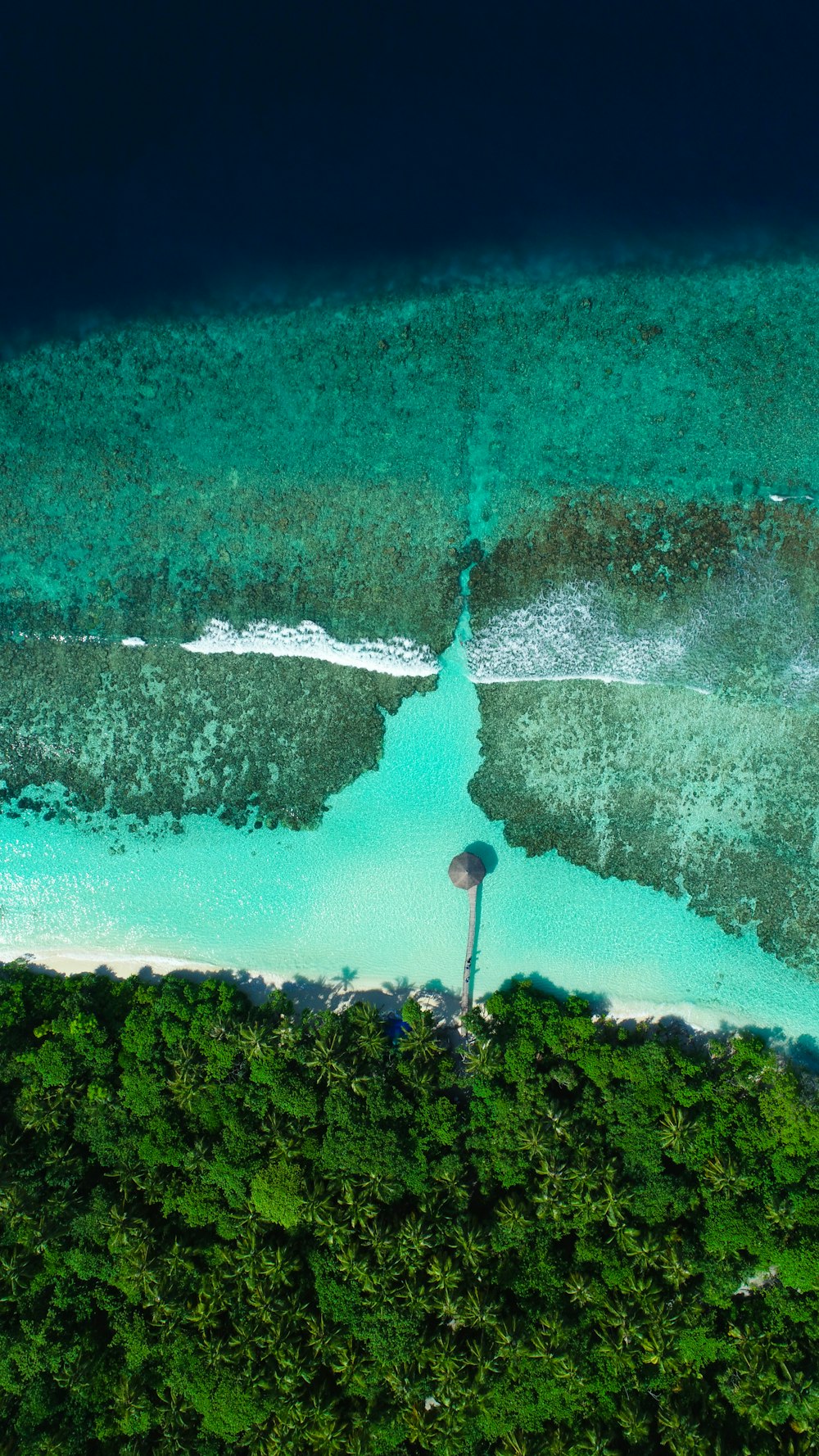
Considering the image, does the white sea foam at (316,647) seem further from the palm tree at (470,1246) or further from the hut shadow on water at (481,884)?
the palm tree at (470,1246)

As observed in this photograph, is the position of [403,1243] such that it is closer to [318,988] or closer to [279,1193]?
[279,1193]

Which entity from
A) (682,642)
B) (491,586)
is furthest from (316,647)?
(682,642)

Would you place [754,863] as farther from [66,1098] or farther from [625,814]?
[66,1098]

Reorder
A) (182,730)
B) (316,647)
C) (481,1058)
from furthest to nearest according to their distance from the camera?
(182,730) < (316,647) < (481,1058)

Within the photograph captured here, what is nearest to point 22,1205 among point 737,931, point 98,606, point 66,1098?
point 66,1098

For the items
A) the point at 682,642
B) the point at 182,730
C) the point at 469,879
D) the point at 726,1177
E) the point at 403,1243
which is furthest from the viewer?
the point at 182,730

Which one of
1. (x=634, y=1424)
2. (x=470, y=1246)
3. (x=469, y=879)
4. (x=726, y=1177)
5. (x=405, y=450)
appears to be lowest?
(x=634, y=1424)
